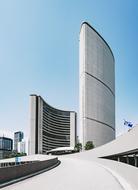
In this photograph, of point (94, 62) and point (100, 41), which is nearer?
point (94, 62)

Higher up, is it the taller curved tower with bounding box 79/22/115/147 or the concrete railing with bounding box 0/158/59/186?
the taller curved tower with bounding box 79/22/115/147

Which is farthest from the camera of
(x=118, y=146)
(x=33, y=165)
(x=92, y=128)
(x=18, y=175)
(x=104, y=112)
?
(x=104, y=112)

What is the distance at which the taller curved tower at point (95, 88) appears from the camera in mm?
171250

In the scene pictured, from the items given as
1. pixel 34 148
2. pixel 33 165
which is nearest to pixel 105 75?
pixel 34 148

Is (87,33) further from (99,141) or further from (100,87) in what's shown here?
(99,141)

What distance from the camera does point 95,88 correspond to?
176625 millimetres

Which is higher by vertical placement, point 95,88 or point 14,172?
point 95,88

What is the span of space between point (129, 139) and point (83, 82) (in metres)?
109

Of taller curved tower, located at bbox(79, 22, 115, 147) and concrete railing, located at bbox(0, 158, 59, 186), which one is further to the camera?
taller curved tower, located at bbox(79, 22, 115, 147)

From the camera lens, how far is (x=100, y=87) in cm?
18038

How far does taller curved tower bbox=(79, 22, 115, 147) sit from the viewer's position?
171 meters

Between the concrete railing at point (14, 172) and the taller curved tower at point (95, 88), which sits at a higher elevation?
the taller curved tower at point (95, 88)

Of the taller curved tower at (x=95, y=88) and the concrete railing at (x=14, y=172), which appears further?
the taller curved tower at (x=95, y=88)

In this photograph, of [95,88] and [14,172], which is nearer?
[14,172]
